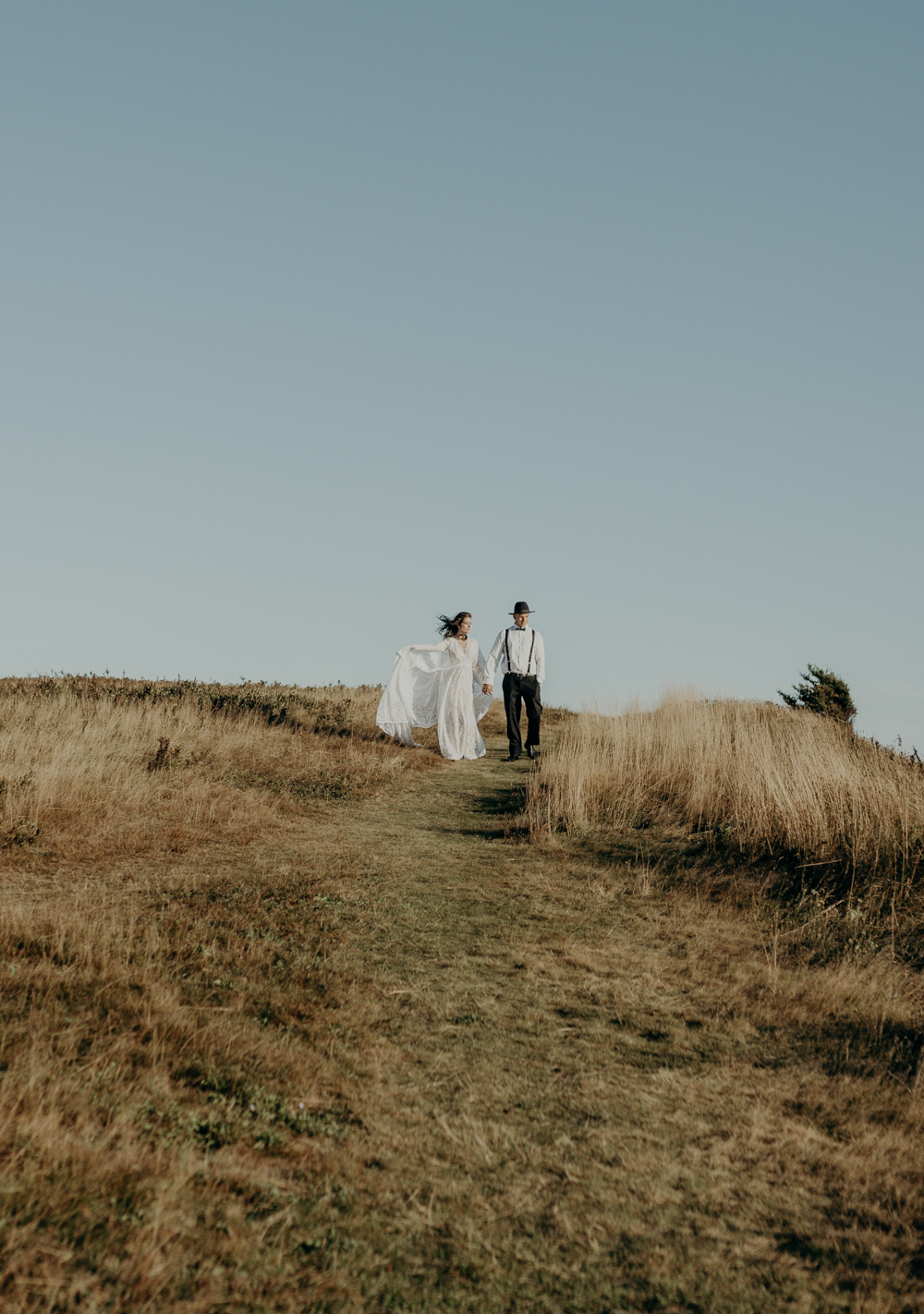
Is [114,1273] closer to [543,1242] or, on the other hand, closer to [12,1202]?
[12,1202]

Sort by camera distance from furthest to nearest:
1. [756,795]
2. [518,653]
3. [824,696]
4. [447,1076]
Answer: [824,696], [518,653], [756,795], [447,1076]

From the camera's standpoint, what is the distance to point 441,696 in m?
16.2

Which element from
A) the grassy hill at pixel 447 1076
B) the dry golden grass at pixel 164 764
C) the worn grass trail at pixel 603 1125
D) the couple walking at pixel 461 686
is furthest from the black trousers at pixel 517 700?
the worn grass trail at pixel 603 1125

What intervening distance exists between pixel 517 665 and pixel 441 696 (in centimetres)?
150

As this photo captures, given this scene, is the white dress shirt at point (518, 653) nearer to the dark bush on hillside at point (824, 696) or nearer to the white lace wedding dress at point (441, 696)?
the white lace wedding dress at point (441, 696)

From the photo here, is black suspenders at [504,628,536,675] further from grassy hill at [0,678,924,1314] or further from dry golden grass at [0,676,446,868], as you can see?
grassy hill at [0,678,924,1314]

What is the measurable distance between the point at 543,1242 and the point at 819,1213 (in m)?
1.08

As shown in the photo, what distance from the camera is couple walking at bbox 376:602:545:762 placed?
15914 mm

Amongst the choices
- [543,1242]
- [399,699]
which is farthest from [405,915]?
[399,699]

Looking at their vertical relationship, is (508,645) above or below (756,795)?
above

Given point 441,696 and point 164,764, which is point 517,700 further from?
point 164,764

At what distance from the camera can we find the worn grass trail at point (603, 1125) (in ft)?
9.29

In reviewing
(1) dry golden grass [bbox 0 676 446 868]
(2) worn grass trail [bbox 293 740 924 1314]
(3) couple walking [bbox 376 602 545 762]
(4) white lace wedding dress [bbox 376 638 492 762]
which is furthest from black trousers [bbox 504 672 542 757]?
(2) worn grass trail [bbox 293 740 924 1314]

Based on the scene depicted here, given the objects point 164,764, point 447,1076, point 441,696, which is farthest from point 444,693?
point 447,1076
